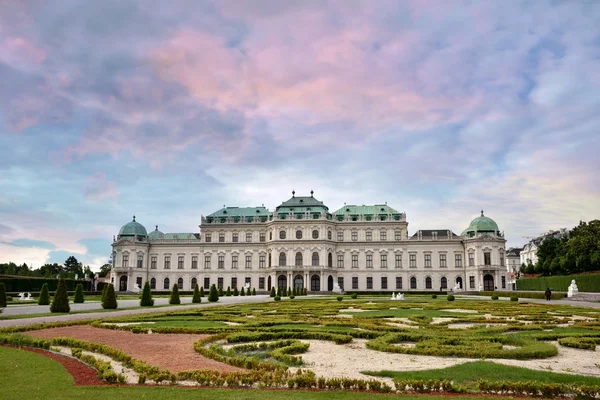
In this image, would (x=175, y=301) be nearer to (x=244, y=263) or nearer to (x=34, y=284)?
(x=34, y=284)

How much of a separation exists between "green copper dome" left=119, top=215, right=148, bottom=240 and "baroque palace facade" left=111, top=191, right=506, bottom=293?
17 cm

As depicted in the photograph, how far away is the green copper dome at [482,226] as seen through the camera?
249 feet

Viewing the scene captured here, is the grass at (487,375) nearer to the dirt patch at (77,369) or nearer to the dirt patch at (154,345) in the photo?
the dirt patch at (154,345)

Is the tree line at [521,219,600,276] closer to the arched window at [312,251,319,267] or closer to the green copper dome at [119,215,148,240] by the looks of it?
the arched window at [312,251,319,267]

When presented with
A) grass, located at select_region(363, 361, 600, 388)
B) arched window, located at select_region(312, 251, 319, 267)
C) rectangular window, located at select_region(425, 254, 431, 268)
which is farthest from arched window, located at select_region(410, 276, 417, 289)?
grass, located at select_region(363, 361, 600, 388)

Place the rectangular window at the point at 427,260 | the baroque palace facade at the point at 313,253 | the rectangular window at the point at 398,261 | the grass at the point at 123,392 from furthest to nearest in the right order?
the rectangular window at the point at 398,261 < the rectangular window at the point at 427,260 < the baroque palace facade at the point at 313,253 < the grass at the point at 123,392

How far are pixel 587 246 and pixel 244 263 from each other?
4909 centimetres

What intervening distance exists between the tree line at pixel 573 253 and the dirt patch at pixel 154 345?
161 ft

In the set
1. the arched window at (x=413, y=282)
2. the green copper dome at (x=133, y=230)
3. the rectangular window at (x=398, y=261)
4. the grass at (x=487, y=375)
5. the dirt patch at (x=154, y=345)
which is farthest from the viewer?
the green copper dome at (x=133, y=230)

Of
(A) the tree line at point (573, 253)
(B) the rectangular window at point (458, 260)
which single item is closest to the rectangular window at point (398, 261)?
(B) the rectangular window at point (458, 260)

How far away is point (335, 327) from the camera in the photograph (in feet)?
59.8

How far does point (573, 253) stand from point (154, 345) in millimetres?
63607

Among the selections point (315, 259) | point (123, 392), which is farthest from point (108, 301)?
point (315, 259)

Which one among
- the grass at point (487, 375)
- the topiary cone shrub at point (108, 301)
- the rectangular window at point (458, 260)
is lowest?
the grass at point (487, 375)
